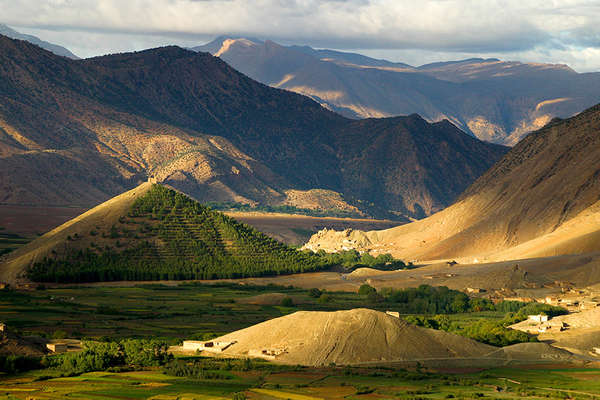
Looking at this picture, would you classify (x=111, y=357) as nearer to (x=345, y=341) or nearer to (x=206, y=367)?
(x=206, y=367)

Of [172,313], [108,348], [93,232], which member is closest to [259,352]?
[108,348]

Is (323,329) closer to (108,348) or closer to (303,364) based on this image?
(303,364)

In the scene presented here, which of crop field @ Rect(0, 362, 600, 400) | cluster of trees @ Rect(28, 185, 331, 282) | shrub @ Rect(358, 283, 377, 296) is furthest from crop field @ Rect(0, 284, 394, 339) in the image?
crop field @ Rect(0, 362, 600, 400)

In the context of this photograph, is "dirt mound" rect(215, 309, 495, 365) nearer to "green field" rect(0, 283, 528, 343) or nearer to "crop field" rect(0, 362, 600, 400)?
"crop field" rect(0, 362, 600, 400)

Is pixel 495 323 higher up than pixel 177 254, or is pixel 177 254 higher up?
pixel 177 254

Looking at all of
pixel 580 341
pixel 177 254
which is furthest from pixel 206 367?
pixel 177 254

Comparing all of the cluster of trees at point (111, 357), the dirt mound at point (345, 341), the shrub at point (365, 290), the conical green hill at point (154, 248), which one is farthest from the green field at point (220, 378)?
the conical green hill at point (154, 248)
